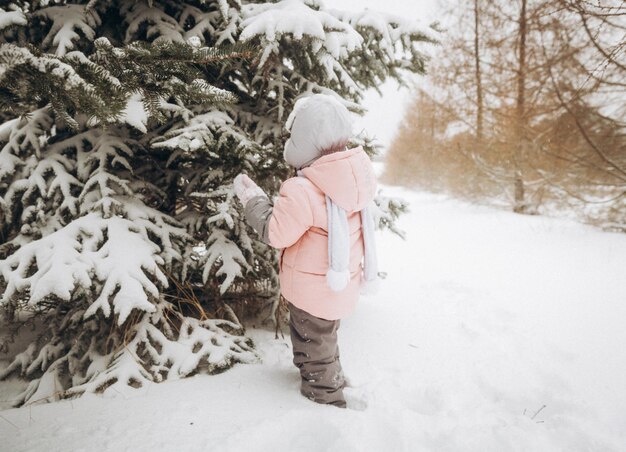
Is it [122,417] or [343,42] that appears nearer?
[122,417]

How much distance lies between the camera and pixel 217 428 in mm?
1646

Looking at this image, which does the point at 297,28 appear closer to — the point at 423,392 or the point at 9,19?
the point at 9,19

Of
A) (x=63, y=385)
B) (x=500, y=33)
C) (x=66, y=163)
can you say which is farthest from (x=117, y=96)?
(x=500, y=33)

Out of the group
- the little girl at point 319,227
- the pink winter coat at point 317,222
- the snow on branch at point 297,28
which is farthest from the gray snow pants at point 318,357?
the snow on branch at point 297,28

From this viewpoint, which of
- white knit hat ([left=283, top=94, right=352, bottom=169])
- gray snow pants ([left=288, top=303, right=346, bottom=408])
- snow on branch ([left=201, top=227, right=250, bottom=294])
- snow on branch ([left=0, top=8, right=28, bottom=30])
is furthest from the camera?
snow on branch ([left=201, top=227, right=250, bottom=294])

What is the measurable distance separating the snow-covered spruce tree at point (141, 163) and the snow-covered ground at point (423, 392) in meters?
0.33

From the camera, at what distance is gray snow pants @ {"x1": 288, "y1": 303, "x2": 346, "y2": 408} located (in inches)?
77.4

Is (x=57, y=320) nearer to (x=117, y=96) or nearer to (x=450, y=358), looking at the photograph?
(x=117, y=96)

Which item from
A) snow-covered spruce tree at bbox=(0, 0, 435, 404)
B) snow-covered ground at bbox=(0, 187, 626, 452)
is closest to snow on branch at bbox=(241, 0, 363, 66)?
snow-covered spruce tree at bbox=(0, 0, 435, 404)

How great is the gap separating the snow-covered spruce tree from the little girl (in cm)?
49

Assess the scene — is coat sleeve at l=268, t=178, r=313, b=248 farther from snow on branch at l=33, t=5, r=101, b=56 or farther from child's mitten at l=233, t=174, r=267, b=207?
snow on branch at l=33, t=5, r=101, b=56

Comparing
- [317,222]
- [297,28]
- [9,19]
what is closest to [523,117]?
[297,28]

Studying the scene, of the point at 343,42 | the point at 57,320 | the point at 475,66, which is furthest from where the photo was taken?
the point at 475,66

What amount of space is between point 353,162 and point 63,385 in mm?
2698
